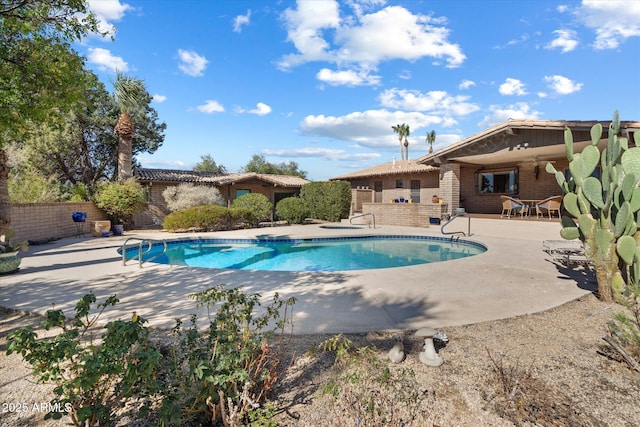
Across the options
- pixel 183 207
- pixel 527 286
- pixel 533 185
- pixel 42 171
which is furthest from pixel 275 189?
pixel 527 286

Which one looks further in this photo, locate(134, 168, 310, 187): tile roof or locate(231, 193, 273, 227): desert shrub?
locate(134, 168, 310, 187): tile roof

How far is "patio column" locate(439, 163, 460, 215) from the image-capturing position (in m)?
16.0

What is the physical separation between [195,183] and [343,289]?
18.6m

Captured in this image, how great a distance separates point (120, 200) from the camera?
1614cm

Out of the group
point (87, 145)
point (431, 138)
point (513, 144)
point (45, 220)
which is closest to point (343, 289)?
point (513, 144)

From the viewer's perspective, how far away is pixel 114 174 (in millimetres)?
25875

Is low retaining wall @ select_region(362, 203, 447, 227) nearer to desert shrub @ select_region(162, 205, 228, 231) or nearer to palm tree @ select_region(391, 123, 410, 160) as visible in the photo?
desert shrub @ select_region(162, 205, 228, 231)

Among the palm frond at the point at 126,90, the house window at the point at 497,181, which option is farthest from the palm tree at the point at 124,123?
the house window at the point at 497,181

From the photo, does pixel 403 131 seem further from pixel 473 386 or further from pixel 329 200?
pixel 473 386

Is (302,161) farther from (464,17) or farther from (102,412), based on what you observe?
(102,412)

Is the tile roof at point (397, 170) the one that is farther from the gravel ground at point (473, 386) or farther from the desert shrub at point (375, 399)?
the desert shrub at point (375, 399)

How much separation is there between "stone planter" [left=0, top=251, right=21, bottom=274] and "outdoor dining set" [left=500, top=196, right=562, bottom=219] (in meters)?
18.4

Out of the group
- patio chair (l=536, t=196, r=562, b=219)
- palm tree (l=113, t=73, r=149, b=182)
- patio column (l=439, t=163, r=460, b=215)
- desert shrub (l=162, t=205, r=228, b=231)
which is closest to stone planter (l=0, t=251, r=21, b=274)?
desert shrub (l=162, t=205, r=228, b=231)

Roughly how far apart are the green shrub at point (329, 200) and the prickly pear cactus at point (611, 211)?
16.4 meters
